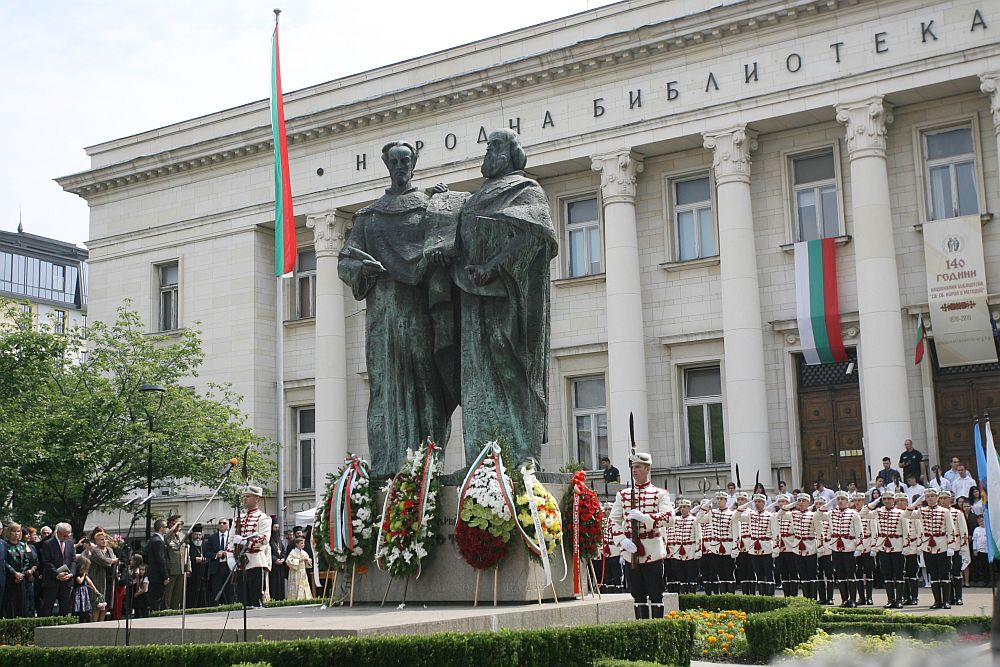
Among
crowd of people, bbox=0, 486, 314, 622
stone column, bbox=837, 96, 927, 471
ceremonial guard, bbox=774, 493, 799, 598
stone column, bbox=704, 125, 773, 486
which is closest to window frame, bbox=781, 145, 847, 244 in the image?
stone column, bbox=704, 125, 773, 486

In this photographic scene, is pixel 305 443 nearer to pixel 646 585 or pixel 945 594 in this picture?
pixel 945 594

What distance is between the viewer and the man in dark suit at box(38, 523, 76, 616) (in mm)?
19781

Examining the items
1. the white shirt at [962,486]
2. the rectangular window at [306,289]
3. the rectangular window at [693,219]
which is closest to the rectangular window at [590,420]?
the rectangular window at [693,219]

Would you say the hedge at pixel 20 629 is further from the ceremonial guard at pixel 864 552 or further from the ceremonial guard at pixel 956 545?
the ceremonial guard at pixel 956 545

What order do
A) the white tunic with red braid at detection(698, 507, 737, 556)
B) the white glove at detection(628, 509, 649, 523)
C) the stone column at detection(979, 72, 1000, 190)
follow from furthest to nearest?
the stone column at detection(979, 72, 1000, 190), the white tunic with red braid at detection(698, 507, 737, 556), the white glove at detection(628, 509, 649, 523)

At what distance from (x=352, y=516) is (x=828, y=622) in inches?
Result: 246

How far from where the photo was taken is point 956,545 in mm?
18578

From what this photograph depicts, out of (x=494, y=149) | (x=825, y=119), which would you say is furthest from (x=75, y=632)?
(x=825, y=119)

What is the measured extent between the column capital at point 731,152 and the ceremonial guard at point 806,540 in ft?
39.8

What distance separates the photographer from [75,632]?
10281 millimetres

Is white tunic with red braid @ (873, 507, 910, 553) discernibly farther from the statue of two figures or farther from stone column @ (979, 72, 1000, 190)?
stone column @ (979, 72, 1000, 190)

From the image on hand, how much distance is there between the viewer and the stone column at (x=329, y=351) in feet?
117

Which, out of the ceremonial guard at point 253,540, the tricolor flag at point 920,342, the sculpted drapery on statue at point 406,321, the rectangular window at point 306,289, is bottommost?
the ceremonial guard at point 253,540

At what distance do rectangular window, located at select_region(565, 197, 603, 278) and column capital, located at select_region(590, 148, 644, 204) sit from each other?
1738 millimetres
